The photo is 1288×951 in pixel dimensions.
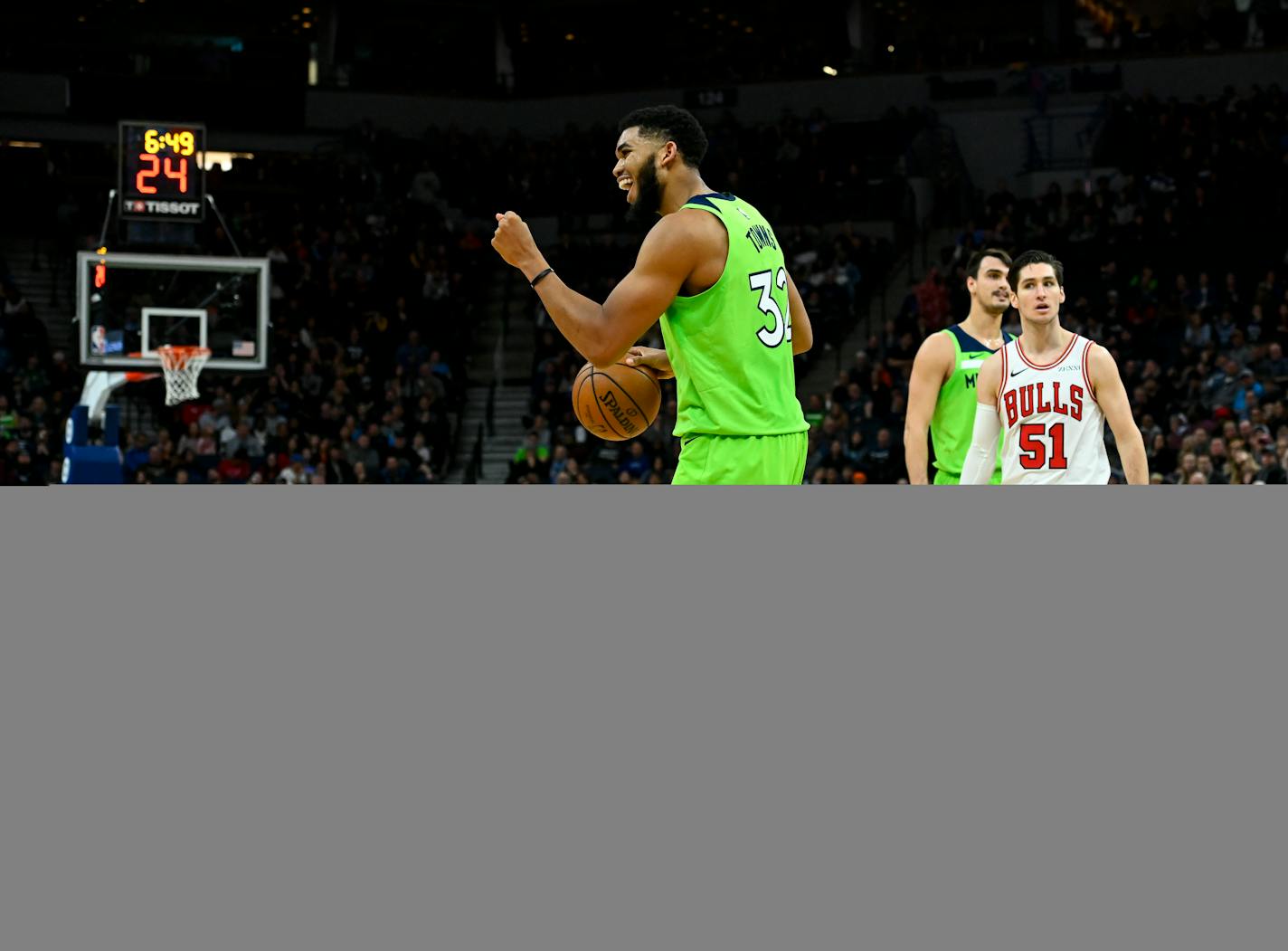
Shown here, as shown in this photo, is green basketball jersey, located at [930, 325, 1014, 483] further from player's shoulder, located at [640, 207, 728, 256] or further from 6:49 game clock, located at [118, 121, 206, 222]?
6:49 game clock, located at [118, 121, 206, 222]

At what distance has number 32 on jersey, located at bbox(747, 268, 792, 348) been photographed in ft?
15.3

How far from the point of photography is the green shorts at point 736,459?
4.75 metres

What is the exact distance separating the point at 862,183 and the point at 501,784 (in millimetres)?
24224

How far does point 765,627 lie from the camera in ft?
7.79

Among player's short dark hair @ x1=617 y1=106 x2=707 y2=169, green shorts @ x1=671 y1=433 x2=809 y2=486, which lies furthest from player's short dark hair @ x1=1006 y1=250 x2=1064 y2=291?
player's short dark hair @ x1=617 y1=106 x2=707 y2=169

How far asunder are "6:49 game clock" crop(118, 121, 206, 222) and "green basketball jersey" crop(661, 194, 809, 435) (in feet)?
38.7

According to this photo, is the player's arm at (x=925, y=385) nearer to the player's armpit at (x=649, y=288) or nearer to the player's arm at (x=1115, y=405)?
the player's arm at (x=1115, y=405)

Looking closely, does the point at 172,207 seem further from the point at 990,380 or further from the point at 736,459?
the point at 736,459

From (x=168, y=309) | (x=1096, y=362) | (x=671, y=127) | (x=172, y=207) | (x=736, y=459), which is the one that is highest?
(x=172, y=207)

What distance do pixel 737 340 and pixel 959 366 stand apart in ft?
11.0

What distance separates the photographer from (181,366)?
50.4 feet

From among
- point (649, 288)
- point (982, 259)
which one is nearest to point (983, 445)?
point (982, 259)

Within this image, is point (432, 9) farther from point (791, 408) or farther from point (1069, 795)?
point (1069, 795)

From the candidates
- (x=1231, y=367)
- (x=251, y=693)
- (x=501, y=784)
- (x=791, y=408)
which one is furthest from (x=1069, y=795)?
(x=1231, y=367)
